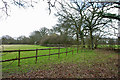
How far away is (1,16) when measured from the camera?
119 inches

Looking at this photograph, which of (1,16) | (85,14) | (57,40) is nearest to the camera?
(1,16)

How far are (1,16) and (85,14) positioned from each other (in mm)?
13813

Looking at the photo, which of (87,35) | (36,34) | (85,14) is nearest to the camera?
(85,14)

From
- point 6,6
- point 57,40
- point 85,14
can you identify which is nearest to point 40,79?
point 6,6

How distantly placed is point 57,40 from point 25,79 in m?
22.2

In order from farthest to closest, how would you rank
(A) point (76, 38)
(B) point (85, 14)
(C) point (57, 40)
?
(C) point (57, 40), (A) point (76, 38), (B) point (85, 14)

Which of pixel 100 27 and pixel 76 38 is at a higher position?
pixel 100 27

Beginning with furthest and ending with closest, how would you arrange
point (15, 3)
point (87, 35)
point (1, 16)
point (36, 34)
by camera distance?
point (36, 34), point (87, 35), point (15, 3), point (1, 16)

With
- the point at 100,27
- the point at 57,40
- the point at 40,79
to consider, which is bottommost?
the point at 40,79

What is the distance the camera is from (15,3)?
323 cm

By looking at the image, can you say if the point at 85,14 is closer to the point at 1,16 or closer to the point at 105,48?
the point at 105,48

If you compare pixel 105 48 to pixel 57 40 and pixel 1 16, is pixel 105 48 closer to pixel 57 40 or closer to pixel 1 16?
pixel 57 40

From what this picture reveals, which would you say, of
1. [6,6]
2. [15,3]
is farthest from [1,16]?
[15,3]

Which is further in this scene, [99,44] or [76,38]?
[76,38]
